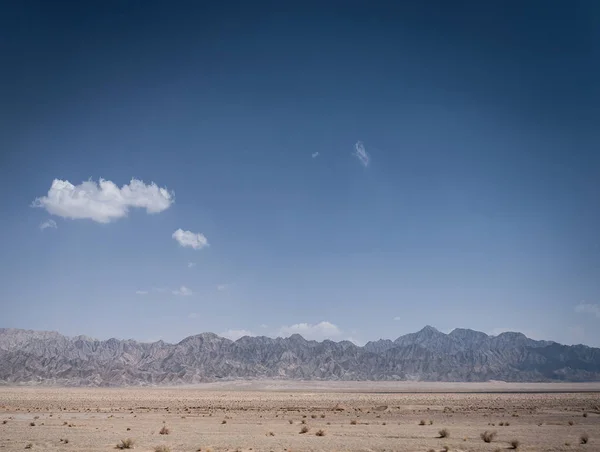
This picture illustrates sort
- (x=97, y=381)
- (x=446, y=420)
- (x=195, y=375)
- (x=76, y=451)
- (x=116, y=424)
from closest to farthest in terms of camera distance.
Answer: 1. (x=76, y=451)
2. (x=116, y=424)
3. (x=446, y=420)
4. (x=97, y=381)
5. (x=195, y=375)

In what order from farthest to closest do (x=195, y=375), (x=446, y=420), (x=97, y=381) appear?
(x=195, y=375), (x=97, y=381), (x=446, y=420)

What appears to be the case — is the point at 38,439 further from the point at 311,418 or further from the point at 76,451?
the point at 311,418

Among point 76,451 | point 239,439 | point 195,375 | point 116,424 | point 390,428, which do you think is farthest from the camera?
point 195,375

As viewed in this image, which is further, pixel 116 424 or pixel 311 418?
pixel 311 418

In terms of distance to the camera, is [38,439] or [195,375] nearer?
[38,439]

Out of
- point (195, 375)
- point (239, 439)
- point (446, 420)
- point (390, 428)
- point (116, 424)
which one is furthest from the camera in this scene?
point (195, 375)

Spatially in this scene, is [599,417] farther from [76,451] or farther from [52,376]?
[52,376]

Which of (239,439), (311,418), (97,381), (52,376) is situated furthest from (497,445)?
(52,376)

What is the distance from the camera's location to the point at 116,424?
121 feet

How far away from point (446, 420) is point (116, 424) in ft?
83.8

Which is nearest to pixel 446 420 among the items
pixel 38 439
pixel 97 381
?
pixel 38 439

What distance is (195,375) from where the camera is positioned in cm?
19700

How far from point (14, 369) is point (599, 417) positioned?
19688 cm

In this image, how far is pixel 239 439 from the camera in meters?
28.3
